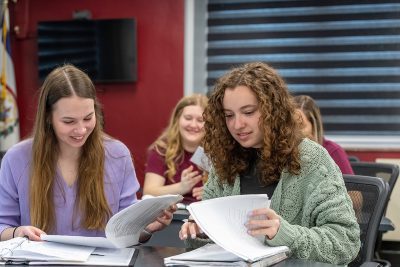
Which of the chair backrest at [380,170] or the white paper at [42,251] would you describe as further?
the chair backrest at [380,170]

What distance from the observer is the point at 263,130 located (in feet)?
5.45

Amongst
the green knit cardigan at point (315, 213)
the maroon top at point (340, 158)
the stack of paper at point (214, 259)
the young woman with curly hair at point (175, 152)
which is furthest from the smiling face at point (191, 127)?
the stack of paper at point (214, 259)

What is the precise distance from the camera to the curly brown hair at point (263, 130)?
5.44 feet

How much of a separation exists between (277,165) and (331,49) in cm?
304

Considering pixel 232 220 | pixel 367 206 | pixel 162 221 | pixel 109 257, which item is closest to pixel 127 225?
pixel 109 257

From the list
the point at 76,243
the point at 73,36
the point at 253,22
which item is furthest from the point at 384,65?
the point at 76,243

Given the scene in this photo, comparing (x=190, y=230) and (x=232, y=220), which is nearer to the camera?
(x=232, y=220)

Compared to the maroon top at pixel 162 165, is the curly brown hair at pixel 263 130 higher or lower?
higher

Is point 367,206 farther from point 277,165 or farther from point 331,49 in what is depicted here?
point 331,49

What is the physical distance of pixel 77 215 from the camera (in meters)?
1.95

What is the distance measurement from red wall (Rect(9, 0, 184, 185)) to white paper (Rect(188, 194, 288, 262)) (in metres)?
3.23

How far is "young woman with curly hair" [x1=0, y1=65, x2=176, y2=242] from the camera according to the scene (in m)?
1.93

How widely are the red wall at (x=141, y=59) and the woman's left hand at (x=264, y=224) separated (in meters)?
3.24

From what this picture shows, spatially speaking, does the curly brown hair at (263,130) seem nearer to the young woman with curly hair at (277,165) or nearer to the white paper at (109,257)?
the young woman with curly hair at (277,165)
